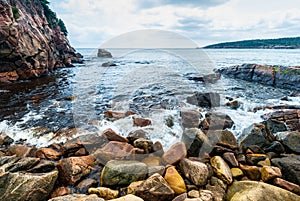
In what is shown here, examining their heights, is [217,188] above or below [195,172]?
below

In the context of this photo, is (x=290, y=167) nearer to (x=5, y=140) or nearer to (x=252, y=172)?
(x=252, y=172)

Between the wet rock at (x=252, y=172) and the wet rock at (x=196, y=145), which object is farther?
the wet rock at (x=196, y=145)

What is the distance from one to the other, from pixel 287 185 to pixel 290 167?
0.61m

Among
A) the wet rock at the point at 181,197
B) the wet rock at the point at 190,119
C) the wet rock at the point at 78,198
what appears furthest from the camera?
the wet rock at the point at 190,119

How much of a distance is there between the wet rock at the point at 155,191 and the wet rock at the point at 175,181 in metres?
0.20

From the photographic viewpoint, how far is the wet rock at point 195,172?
14.2 ft

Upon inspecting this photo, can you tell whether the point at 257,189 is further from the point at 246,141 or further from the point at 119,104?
the point at 119,104

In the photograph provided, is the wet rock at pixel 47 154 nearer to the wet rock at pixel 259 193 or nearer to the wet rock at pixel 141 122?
the wet rock at pixel 141 122

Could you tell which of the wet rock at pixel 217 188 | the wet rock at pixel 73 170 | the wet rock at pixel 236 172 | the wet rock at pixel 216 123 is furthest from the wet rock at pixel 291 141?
the wet rock at pixel 73 170

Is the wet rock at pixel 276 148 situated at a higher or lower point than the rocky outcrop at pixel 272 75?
lower

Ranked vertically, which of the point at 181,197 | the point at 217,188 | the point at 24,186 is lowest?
the point at 217,188

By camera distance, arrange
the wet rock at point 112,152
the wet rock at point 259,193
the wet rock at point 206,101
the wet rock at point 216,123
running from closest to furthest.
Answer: the wet rock at point 259,193
the wet rock at point 112,152
the wet rock at point 216,123
the wet rock at point 206,101

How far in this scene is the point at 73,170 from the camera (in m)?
4.59

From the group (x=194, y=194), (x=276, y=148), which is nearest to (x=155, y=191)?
(x=194, y=194)
